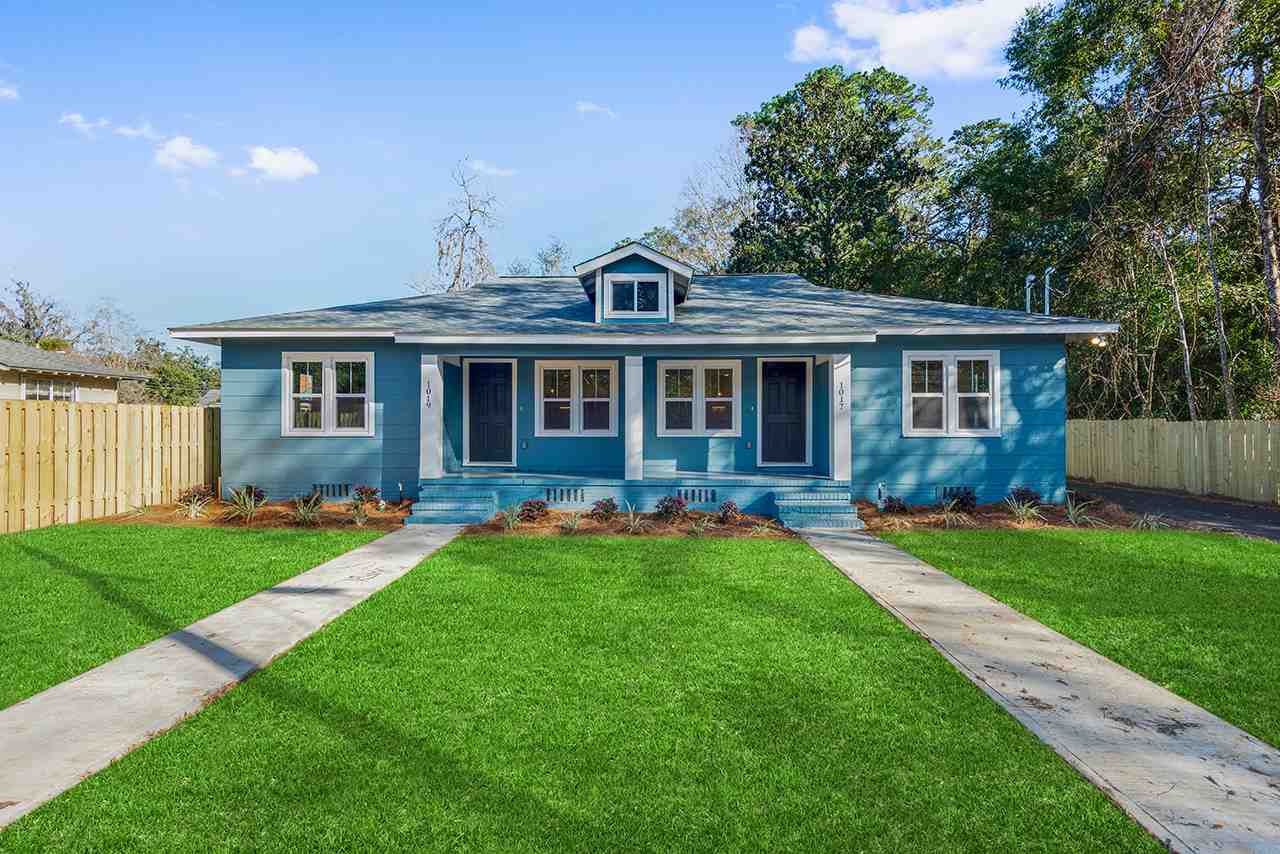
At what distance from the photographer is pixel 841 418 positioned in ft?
37.7

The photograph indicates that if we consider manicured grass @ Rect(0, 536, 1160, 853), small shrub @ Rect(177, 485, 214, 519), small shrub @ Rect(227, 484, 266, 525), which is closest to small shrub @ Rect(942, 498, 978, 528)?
manicured grass @ Rect(0, 536, 1160, 853)

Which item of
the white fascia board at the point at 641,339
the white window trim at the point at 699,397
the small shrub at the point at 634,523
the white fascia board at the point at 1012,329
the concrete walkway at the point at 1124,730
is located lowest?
the concrete walkway at the point at 1124,730

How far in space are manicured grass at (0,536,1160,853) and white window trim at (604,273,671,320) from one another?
7854mm

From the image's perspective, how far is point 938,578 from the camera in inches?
284

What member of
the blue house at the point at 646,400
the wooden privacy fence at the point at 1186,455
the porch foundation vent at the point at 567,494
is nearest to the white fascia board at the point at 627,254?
the blue house at the point at 646,400

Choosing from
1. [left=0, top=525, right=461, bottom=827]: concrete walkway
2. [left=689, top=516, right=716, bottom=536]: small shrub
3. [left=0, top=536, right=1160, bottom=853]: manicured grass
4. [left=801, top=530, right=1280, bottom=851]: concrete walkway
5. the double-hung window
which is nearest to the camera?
[left=0, top=536, right=1160, bottom=853]: manicured grass

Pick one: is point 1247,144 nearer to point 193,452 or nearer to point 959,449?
point 959,449

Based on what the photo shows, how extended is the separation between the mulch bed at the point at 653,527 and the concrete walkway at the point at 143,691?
3.49 meters

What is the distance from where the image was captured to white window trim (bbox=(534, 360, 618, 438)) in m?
13.1

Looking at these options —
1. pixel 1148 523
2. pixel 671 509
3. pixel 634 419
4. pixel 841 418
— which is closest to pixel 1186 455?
pixel 1148 523

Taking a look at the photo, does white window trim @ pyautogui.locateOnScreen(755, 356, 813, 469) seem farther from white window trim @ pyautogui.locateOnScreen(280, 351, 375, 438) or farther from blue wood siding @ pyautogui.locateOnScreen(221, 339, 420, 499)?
white window trim @ pyautogui.locateOnScreen(280, 351, 375, 438)

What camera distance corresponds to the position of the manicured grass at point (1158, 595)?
4367mm

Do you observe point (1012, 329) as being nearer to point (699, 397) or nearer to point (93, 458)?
point (699, 397)

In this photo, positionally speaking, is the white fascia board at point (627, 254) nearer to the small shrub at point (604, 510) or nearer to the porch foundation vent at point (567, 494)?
the porch foundation vent at point (567, 494)
